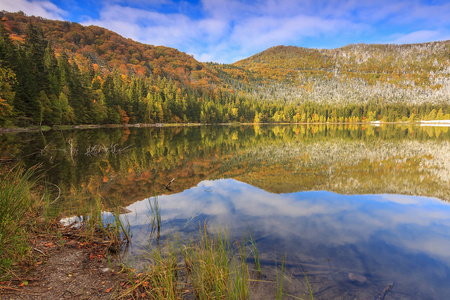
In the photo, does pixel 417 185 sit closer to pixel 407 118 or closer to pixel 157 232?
pixel 157 232

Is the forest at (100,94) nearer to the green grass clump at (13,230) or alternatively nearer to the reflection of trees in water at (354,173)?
the green grass clump at (13,230)

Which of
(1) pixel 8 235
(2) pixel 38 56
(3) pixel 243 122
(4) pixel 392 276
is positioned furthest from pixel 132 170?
(3) pixel 243 122

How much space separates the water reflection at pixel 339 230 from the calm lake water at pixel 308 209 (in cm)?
3

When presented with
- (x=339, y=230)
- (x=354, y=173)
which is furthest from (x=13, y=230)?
(x=354, y=173)

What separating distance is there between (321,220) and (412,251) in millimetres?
2531

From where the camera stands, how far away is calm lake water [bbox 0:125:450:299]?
198 inches

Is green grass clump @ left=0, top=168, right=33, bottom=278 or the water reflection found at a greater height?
green grass clump @ left=0, top=168, right=33, bottom=278

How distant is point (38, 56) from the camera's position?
48.4 m

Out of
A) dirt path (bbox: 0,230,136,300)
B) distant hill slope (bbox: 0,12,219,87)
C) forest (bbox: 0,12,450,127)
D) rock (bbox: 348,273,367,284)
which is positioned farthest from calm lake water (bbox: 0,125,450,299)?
distant hill slope (bbox: 0,12,219,87)

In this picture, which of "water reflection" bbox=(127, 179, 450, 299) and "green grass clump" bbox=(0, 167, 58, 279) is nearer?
"green grass clump" bbox=(0, 167, 58, 279)

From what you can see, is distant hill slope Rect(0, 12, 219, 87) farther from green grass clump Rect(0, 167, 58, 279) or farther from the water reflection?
green grass clump Rect(0, 167, 58, 279)

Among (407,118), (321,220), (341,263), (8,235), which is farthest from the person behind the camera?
(407,118)

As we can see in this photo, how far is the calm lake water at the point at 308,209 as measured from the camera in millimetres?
5035

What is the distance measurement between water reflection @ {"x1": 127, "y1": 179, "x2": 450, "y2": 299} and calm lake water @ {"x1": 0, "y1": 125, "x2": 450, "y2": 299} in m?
0.03
